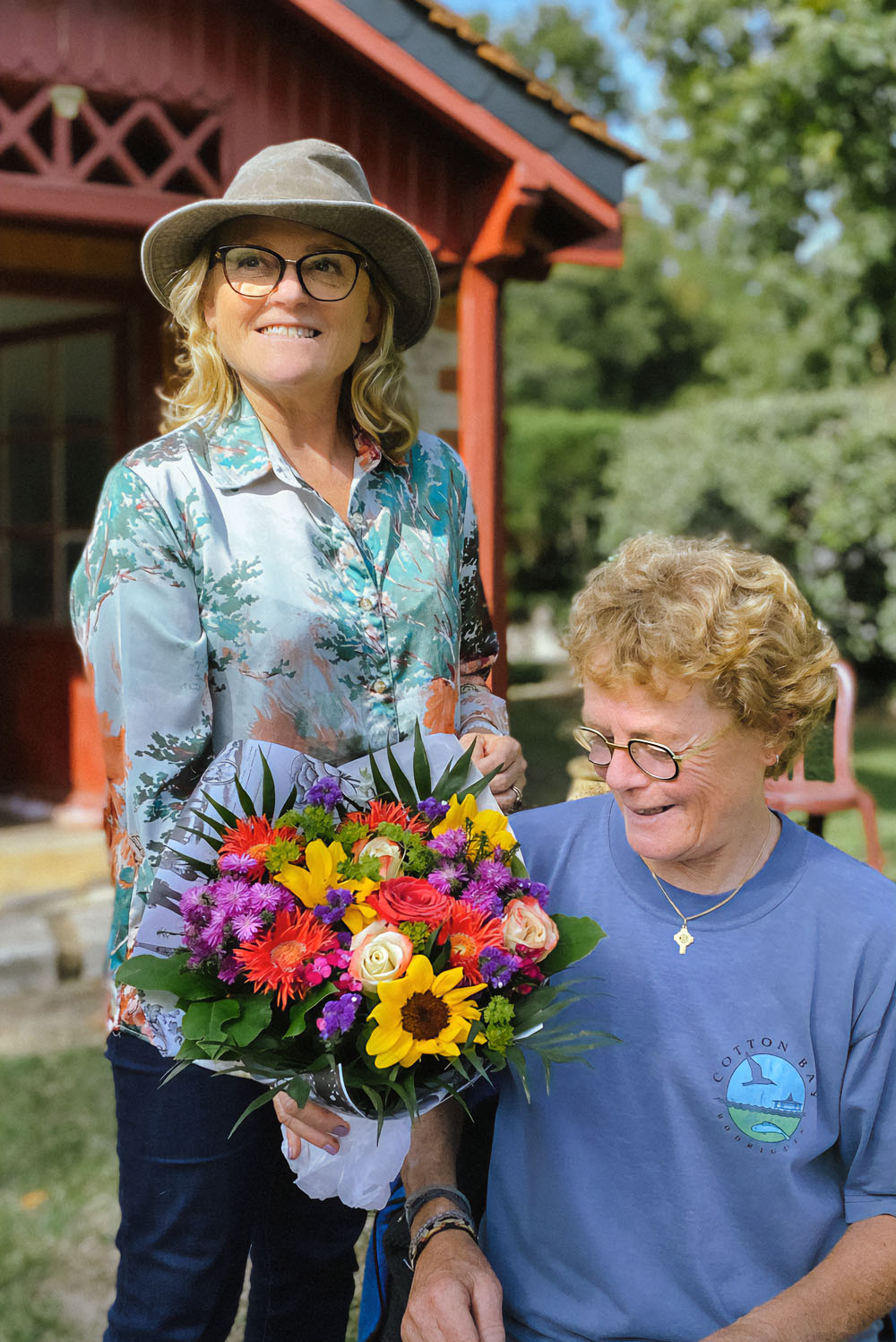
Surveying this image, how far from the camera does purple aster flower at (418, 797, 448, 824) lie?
1.40m

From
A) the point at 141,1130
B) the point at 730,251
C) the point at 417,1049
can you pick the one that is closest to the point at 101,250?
the point at 141,1130

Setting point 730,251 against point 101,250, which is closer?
point 101,250

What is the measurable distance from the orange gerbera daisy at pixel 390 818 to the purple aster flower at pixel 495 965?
166mm

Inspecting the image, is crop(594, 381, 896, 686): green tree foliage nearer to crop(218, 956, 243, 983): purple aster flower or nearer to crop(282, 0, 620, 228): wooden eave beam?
crop(282, 0, 620, 228): wooden eave beam

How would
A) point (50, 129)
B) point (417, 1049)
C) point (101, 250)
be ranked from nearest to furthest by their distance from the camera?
point (417, 1049) → point (50, 129) → point (101, 250)

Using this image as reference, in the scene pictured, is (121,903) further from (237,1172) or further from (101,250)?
(101,250)

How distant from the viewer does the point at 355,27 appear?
426cm

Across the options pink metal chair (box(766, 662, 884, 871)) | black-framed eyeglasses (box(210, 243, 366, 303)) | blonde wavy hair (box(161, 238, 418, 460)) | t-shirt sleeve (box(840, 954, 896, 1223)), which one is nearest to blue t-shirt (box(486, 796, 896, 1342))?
t-shirt sleeve (box(840, 954, 896, 1223))

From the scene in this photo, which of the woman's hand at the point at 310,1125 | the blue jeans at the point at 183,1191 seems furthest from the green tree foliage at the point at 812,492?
the woman's hand at the point at 310,1125

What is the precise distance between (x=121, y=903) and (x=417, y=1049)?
668 millimetres

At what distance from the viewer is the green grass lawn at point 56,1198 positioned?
2.76 m

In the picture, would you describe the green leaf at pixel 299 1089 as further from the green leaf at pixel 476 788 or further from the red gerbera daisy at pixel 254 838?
the green leaf at pixel 476 788

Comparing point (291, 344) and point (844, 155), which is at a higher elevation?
point (844, 155)

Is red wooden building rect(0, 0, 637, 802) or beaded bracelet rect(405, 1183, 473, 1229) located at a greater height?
red wooden building rect(0, 0, 637, 802)
